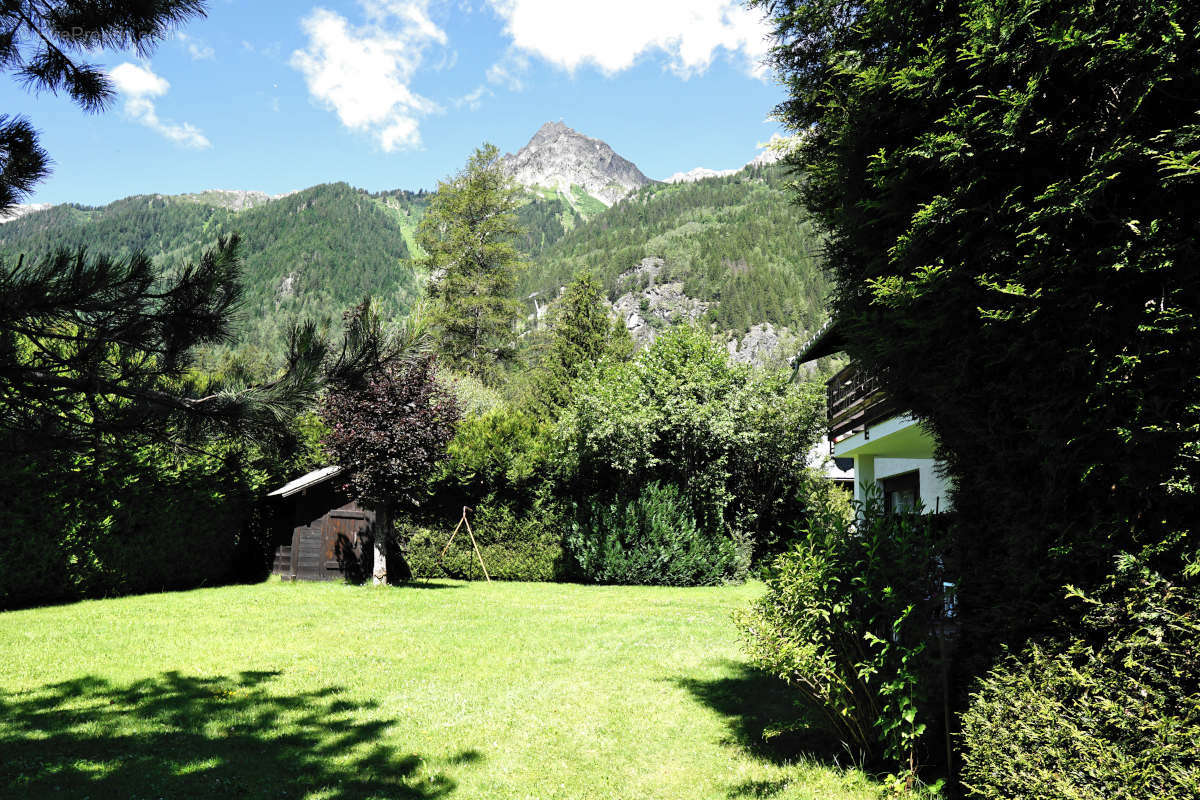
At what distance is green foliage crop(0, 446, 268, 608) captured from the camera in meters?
11.2

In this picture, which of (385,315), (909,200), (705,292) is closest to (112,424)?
(385,315)

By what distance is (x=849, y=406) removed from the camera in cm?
1363

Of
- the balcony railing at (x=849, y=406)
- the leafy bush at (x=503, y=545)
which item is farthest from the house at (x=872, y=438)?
the leafy bush at (x=503, y=545)

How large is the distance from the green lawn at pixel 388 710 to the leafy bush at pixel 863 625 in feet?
1.31

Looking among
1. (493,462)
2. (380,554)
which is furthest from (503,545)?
(380,554)

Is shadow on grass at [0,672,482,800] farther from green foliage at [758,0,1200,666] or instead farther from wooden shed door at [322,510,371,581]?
wooden shed door at [322,510,371,581]

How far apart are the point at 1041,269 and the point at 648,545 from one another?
1380cm

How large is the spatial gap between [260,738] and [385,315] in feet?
11.4

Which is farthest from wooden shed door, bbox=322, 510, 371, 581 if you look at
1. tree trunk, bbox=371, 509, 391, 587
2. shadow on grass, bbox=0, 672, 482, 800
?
shadow on grass, bbox=0, 672, 482, 800

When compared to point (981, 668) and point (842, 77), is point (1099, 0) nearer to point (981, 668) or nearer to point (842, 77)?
point (842, 77)

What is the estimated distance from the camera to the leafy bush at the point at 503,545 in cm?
1691

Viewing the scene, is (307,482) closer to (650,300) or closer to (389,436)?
(389,436)

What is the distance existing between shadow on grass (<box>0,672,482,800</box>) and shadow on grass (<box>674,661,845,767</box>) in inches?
82.4

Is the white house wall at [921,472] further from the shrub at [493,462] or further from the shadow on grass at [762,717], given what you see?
the shrub at [493,462]
